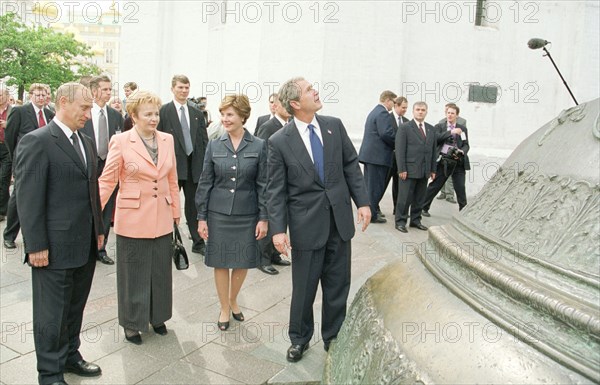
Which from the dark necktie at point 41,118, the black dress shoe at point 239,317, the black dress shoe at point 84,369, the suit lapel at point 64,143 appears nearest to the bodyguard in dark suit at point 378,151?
the black dress shoe at point 239,317

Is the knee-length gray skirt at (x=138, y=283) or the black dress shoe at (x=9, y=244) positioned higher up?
the knee-length gray skirt at (x=138, y=283)

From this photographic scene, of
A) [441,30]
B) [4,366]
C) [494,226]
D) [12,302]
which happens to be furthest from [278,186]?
[441,30]

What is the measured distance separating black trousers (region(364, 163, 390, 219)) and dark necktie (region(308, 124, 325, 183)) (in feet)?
14.9

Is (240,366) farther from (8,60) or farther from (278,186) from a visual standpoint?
(8,60)

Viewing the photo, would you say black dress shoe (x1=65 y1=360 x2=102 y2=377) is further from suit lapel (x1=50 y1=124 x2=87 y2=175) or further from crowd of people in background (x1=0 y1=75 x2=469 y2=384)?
suit lapel (x1=50 y1=124 x2=87 y2=175)

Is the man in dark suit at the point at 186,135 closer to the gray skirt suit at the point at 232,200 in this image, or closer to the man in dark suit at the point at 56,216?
the gray skirt suit at the point at 232,200

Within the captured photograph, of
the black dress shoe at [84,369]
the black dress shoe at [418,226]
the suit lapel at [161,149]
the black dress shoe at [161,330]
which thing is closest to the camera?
the black dress shoe at [84,369]

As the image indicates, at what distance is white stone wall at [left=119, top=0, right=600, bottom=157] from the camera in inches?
413

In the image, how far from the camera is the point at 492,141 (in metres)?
11.7

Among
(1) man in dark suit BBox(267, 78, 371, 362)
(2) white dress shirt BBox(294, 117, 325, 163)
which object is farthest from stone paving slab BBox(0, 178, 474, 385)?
(2) white dress shirt BBox(294, 117, 325, 163)

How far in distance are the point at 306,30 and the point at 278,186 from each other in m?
7.65

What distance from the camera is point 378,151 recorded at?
8117 mm

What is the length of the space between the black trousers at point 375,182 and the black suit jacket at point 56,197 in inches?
207

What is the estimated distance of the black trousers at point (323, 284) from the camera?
11.4ft
